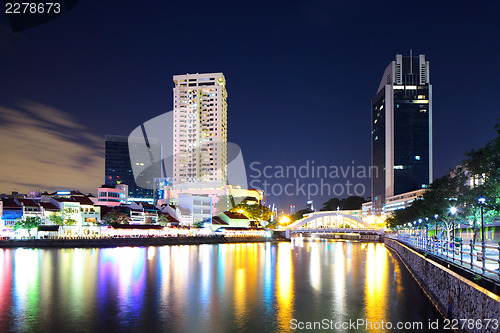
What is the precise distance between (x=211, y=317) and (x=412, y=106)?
192m

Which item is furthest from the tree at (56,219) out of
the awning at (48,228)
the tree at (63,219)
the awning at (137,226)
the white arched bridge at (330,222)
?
the white arched bridge at (330,222)

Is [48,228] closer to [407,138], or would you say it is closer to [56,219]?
[56,219]

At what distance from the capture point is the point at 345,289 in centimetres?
3033

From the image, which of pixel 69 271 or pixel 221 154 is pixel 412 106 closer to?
pixel 221 154

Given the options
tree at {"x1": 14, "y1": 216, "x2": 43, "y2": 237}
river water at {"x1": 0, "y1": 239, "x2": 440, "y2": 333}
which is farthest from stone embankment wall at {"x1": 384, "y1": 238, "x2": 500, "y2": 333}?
tree at {"x1": 14, "y1": 216, "x2": 43, "y2": 237}

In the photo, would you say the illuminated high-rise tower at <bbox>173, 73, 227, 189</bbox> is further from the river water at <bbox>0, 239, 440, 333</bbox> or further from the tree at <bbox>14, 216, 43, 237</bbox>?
the river water at <bbox>0, 239, 440, 333</bbox>

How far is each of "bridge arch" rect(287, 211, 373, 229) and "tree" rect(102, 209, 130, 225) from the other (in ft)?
258

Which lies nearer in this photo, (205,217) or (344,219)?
(205,217)

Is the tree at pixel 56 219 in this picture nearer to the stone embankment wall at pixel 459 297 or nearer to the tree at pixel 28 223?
the tree at pixel 28 223

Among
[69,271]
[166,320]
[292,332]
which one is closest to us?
[292,332]

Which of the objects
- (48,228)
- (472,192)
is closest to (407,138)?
(48,228)

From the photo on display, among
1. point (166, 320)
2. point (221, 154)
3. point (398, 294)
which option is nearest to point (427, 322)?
point (398, 294)

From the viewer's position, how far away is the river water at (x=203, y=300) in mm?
19938

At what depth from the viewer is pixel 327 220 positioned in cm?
17300
